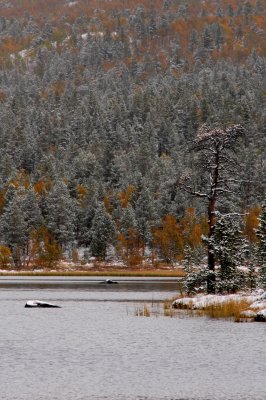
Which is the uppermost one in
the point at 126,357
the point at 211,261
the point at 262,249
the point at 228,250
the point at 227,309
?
the point at 262,249

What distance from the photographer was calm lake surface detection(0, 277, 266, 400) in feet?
96.9

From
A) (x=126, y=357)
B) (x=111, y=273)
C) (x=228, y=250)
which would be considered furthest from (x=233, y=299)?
(x=111, y=273)

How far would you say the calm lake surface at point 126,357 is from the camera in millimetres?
→ 29547

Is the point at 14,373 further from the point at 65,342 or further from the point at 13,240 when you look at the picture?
the point at 13,240

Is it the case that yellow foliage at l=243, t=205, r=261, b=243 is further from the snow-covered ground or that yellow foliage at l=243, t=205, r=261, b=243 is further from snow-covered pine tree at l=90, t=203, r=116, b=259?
the snow-covered ground

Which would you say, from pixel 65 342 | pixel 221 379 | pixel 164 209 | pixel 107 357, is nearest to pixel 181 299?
pixel 65 342

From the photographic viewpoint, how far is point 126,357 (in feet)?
125

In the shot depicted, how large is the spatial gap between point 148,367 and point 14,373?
6.61 m

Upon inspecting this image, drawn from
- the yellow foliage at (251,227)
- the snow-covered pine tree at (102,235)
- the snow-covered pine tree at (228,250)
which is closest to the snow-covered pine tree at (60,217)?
the snow-covered pine tree at (102,235)

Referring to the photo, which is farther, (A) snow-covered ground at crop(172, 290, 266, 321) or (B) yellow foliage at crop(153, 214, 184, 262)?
(B) yellow foliage at crop(153, 214, 184, 262)

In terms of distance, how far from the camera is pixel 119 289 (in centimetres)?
9688

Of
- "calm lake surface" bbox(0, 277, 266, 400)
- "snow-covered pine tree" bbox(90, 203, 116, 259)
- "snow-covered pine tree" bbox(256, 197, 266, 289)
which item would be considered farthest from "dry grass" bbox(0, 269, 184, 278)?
"calm lake surface" bbox(0, 277, 266, 400)

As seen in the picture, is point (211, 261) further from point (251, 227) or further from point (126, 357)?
point (251, 227)

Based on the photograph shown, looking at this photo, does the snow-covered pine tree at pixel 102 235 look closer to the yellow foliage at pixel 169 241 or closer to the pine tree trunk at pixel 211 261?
the yellow foliage at pixel 169 241
